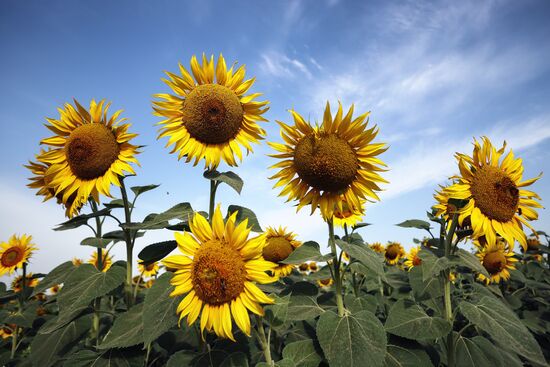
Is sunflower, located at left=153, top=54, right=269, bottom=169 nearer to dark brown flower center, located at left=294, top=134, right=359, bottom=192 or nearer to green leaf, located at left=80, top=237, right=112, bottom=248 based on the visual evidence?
dark brown flower center, located at left=294, top=134, right=359, bottom=192

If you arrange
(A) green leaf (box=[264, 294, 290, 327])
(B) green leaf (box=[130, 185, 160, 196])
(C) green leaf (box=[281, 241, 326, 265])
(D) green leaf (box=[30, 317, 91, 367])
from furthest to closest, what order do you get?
(B) green leaf (box=[130, 185, 160, 196]) → (D) green leaf (box=[30, 317, 91, 367]) → (C) green leaf (box=[281, 241, 326, 265]) → (A) green leaf (box=[264, 294, 290, 327])

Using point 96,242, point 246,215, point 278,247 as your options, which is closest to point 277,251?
point 278,247

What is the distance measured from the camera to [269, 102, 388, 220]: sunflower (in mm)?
3010

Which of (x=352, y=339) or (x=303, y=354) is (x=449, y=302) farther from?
(x=303, y=354)

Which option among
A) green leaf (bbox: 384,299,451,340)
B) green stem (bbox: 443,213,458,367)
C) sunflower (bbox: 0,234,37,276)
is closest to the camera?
green leaf (bbox: 384,299,451,340)

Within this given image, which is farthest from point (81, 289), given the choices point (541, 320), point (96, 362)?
point (541, 320)

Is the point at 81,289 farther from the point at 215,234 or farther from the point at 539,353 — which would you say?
the point at 539,353

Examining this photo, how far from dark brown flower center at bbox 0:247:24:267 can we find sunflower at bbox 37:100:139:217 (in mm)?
4073

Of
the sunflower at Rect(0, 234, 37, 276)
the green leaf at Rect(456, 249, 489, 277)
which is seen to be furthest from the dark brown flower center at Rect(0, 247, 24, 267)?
the green leaf at Rect(456, 249, 489, 277)

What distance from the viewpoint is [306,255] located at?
2785 millimetres

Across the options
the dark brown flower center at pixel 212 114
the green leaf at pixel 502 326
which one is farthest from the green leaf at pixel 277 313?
the dark brown flower center at pixel 212 114

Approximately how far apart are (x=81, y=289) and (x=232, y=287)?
5.18 feet

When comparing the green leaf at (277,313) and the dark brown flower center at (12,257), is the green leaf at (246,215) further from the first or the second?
the dark brown flower center at (12,257)

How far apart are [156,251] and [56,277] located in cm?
134
